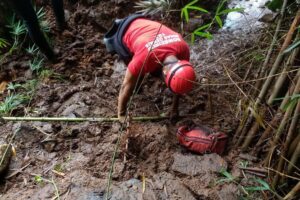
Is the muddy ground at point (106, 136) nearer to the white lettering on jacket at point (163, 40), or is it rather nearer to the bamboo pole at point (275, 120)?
the bamboo pole at point (275, 120)

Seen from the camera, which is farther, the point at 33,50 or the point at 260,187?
the point at 33,50

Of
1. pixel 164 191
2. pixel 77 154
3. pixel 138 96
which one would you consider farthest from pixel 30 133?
pixel 164 191

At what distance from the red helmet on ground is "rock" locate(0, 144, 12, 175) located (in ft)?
4.13

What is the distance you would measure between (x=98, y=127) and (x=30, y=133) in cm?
54

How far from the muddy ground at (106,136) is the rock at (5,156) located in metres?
0.05

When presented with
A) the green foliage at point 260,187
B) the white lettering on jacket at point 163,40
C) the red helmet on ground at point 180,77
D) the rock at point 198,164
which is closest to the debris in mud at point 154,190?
the rock at point 198,164

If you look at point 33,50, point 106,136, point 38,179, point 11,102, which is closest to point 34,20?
point 33,50

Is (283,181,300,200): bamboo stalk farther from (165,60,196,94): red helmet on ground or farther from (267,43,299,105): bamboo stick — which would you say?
(165,60,196,94): red helmet on ground

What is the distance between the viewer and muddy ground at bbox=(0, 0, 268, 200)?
2133 millimetres

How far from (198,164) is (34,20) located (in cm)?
207

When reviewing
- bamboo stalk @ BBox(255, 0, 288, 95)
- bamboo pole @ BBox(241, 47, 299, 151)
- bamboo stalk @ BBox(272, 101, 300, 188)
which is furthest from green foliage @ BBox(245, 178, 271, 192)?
bamboo stalk @ BBox(255, 0, 288, 95)

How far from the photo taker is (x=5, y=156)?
2.33 metres

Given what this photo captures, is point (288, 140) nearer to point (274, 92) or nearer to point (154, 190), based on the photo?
point (274, 92)

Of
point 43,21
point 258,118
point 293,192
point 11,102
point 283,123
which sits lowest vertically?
point 11,102
